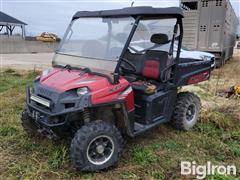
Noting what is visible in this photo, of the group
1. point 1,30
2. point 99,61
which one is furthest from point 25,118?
point 1,30

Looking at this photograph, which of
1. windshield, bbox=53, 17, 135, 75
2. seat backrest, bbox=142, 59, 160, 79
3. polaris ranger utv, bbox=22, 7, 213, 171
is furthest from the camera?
seat backrest, bbox=142, 59, 160, 79

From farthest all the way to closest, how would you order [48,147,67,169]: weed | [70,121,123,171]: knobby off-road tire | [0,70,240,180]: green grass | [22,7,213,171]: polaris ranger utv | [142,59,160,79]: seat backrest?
[142,59,160,79]: seat backrest
[48,147,67,169]: weed
[0,70,240,180]: green grass
[22,7,213,171]: polaris ranger utv
[70,121,123,171]: knobby off-road tire

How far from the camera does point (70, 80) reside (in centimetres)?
384

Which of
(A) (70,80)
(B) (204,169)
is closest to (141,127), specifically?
(B) (204,169)

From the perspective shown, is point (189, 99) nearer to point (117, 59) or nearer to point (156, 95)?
point (156, 95)

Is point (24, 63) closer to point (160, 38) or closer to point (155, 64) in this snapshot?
point (155, 64)

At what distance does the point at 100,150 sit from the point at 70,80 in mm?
898

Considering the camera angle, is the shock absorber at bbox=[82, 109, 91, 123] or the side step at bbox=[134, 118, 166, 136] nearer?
the shock absorber at bbox=[82, 109, 91, 123]

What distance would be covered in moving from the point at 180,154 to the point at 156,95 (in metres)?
0.87

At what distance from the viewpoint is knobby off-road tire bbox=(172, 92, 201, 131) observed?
5.05 meters

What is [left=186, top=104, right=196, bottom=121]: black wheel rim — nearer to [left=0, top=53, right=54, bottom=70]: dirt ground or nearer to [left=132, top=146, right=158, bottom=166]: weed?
[left=132, top=146, right=158, bottom=166]: weed

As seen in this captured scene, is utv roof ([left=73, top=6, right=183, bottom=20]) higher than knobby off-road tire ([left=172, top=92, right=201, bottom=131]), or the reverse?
utv roof ([left=73, top=6, right=183, bottom=20])

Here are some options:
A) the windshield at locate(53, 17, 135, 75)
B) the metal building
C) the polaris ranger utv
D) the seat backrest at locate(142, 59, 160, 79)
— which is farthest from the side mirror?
the metal building

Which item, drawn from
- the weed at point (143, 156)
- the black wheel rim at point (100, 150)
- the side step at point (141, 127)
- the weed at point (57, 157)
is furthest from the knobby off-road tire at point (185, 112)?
the weed at point (57, 157)
